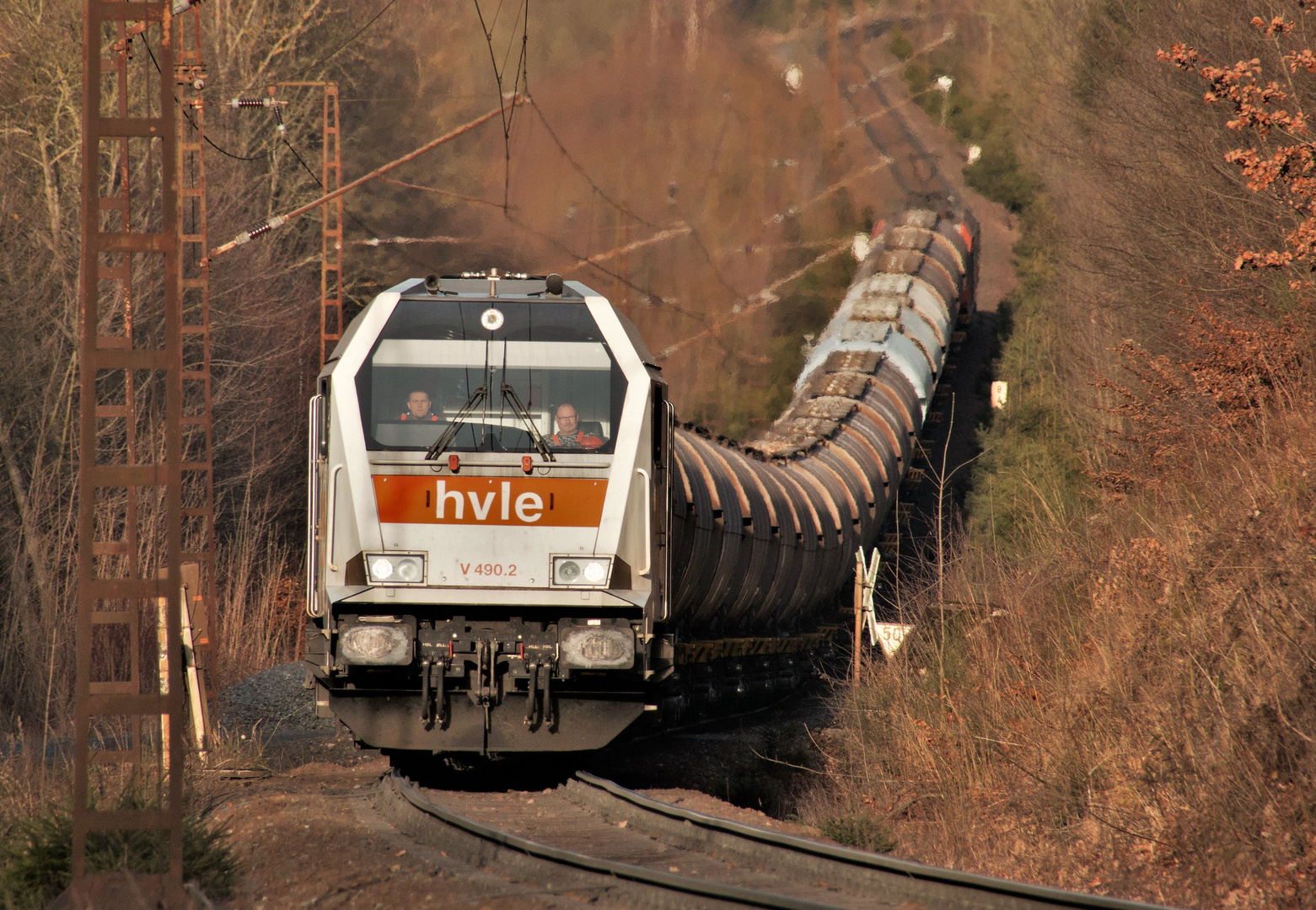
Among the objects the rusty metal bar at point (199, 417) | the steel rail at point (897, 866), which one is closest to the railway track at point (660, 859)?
the steel rail at point (897, 866)

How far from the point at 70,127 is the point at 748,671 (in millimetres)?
14500

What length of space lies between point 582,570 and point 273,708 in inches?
352

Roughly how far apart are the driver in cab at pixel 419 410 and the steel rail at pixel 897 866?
9.78 ft

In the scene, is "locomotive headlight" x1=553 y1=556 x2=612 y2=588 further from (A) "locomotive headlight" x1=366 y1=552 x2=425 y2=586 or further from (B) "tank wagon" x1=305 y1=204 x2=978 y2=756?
(A) "locomotive headlight" x1=366 y1=552 x2=425 y2=586

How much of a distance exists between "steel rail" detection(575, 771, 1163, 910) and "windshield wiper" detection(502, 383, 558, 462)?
2443 millimetres

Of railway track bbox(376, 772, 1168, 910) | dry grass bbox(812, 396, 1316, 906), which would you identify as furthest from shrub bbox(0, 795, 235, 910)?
dry grass bbox(812, 396, 1316, 906)

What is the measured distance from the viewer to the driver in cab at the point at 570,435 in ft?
34.3

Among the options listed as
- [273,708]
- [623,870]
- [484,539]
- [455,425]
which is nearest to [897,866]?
[623,870]

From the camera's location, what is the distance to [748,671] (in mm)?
18609

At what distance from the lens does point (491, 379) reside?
10.6m

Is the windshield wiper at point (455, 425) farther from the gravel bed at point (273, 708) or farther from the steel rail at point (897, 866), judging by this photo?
the gravel bed at point (273, 708)

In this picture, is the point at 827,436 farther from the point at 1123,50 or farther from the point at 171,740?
the point at 171,740

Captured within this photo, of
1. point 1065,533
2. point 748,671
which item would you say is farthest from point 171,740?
point 748,671

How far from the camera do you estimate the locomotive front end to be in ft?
33.4
